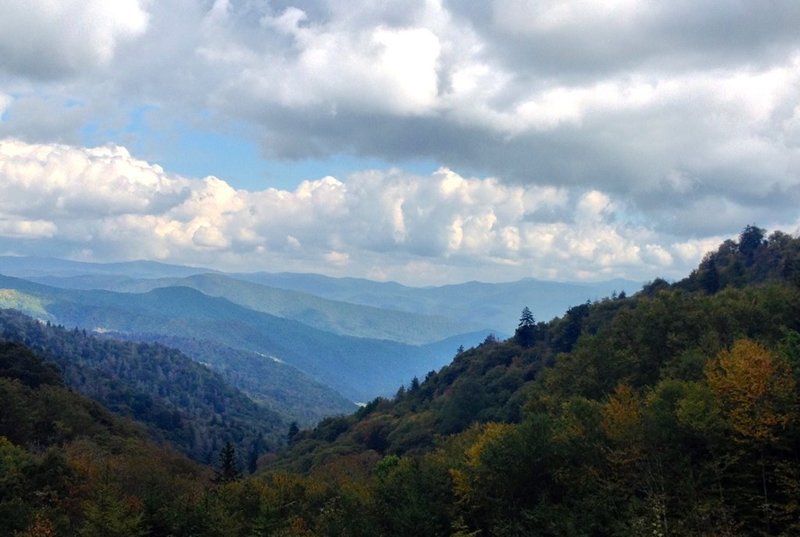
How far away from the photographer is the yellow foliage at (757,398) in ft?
112

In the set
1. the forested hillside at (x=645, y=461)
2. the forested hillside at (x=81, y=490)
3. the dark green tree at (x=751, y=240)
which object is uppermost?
the dark green tree at (x=751, y=240)

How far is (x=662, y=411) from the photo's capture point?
3878 centimetres

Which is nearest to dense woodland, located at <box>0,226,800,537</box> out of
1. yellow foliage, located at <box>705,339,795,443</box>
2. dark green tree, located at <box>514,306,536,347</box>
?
yellow foliage, located at <box>705,339,795,443</box>

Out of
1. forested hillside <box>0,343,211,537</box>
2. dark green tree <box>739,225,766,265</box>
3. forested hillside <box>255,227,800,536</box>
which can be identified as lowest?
forested hillside <box>0,343,211,537</box>

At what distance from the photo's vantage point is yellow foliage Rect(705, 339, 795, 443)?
3403 cm

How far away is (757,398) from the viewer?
1362 inches

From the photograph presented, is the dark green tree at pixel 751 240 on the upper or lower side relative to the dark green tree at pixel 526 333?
upper

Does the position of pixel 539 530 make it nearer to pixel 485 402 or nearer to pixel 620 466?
pixel 620 466

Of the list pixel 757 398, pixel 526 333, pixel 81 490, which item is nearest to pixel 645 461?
pixel 757 398

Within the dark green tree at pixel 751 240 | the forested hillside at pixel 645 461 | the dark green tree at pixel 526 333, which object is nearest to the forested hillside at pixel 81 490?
the forested hillside at pixel 645 461

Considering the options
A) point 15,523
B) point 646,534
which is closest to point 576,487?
point 646,534

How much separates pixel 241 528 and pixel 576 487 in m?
20.2

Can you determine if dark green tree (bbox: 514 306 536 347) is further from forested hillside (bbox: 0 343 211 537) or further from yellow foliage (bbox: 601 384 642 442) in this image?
yellow foliage (bbox: 601 384 642 442)

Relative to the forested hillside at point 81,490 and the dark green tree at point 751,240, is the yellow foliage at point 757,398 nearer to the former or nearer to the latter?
the forested hillside at point 81,490
